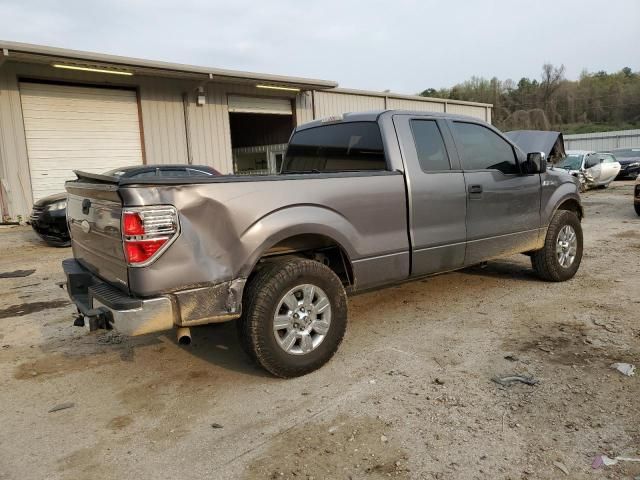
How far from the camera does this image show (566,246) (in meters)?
6.10

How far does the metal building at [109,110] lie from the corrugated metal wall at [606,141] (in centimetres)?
4291

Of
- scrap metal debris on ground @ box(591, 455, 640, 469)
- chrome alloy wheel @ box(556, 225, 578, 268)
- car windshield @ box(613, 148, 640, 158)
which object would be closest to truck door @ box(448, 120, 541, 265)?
chrome alloy wheel @ box(556, 225, 578, 268)

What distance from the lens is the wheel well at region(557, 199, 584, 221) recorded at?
20.4 ft

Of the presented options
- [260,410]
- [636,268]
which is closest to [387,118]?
[260,410]

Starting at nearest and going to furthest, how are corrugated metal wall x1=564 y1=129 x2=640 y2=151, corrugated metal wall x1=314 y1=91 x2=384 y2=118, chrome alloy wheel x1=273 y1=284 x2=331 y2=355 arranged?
1. chrome alloy wheel x1=273 y1=284 x2=331 y2=355
2. corrugated metal wall x1=314 y1=91 x2=384 y2=118
3. corrugated metal wall x1=564 y1=129 x2=640 y2=151

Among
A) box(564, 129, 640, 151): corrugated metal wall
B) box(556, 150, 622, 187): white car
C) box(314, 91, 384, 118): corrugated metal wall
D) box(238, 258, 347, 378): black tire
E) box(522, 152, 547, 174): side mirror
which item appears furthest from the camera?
box(564, 129, 640, 151): corrugated metal wall

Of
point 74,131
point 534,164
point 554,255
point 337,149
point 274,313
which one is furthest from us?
point 74,131

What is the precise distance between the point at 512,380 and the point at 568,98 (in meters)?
88.2

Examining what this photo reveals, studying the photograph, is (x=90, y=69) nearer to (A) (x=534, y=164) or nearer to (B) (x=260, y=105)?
(B) (x=260, y=105)

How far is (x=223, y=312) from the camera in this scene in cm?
332

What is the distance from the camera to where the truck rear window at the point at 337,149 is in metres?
4.56

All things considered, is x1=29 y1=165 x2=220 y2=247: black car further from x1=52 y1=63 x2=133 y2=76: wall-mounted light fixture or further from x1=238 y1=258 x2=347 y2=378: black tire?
x1=238 y1=258 x2=347 y2=378: black tire

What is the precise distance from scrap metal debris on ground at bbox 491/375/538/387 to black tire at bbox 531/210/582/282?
274 cm

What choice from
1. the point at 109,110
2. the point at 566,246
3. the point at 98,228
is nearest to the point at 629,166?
the point at 566,246
